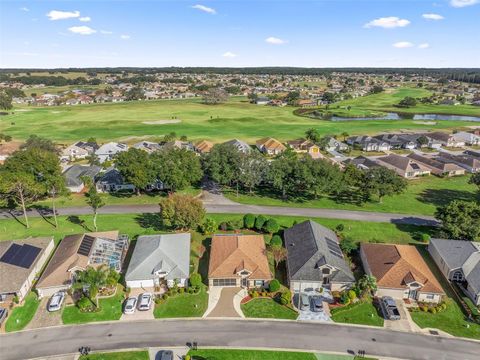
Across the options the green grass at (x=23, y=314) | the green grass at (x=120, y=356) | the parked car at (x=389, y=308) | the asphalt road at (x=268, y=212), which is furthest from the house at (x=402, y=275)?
the green grass at (x=23, y=314)

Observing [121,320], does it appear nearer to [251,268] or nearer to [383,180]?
[251,268]

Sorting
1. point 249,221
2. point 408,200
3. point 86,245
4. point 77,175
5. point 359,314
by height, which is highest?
point 77,175

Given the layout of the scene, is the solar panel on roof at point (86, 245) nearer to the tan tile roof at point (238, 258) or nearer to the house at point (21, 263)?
the house at point (21, 263)

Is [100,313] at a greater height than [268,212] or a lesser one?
lesser

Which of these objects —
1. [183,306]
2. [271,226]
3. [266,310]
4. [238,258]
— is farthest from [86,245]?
[271,226]

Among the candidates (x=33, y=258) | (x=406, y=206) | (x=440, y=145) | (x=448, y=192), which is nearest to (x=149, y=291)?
(x=33, y=258)

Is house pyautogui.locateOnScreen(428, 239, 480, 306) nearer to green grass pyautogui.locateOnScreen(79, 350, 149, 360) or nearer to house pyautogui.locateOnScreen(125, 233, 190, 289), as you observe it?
Result: house pyautogui.locateOnScreen(125, 233, 190, 289)

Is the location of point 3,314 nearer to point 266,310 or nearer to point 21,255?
point 21,255
